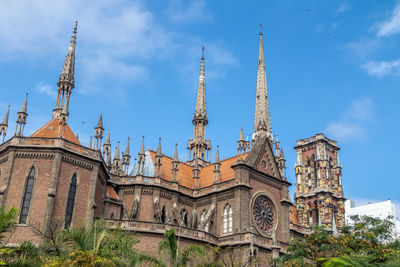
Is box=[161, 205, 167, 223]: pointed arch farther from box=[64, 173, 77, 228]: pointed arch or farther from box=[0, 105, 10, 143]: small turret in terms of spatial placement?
box=[0, 105, 10, 143]: small turret

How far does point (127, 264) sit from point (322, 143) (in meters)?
61.1

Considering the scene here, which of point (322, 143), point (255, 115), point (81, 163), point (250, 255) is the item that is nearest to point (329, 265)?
point (250, 255)

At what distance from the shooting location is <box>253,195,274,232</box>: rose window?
47.4 metres

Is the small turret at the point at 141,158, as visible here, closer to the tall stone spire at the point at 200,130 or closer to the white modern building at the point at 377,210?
the tall stone spire at the point at 200,130

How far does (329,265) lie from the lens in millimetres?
19188

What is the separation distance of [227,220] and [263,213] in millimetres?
4353

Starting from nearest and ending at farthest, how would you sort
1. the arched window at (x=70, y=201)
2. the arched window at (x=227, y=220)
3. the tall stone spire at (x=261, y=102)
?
the arched window at (x=70, y=201), the arched window at (x=227, y=220), the tall stone spire at (x=261, y=102)

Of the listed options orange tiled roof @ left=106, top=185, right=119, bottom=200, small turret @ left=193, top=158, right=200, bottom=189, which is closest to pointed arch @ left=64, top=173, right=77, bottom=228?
orange tiled roof @ left=106, top=185, right=119, bottom=200

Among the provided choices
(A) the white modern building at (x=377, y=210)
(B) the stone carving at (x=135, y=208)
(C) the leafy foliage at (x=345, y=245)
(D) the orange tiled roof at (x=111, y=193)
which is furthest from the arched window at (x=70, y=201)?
(A) the white modern building at (x=377, y=210)

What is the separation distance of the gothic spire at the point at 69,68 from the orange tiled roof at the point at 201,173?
11783 mm

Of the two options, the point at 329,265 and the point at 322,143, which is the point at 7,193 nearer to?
the point at 329,265

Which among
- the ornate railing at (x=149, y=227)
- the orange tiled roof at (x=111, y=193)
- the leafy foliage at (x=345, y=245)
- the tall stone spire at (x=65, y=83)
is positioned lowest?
the leafy foliage at (x=345, y=245)

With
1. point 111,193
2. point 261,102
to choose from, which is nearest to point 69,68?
point 111,193

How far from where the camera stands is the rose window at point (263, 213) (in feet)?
156
